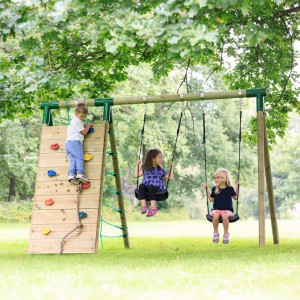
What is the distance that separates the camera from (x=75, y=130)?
10.6m

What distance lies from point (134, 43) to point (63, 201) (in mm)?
3443

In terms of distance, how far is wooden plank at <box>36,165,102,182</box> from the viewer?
1048 cm

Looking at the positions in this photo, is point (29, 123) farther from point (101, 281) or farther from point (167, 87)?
point (101, 281)

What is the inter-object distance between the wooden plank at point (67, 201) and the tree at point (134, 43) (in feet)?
5.55

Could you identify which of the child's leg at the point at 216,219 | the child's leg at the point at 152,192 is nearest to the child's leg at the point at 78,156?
the child's leg at the point at 152,192

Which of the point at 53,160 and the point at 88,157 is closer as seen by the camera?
the point at 88,157

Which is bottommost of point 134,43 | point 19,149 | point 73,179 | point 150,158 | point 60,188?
point 60,188

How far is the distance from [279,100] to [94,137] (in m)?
6.18

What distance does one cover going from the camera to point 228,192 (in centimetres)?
1167

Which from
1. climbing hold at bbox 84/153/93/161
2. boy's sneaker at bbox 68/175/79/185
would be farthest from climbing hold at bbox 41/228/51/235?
climbing hold at bbox 84/153/93/161

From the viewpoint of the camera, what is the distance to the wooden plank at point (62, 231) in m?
10.1

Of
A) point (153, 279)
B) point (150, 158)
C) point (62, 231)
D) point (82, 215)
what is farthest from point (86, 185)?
point (153, 279)

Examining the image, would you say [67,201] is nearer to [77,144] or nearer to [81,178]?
[81,178]

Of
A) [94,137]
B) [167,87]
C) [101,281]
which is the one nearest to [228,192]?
[94,137]
